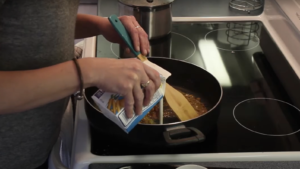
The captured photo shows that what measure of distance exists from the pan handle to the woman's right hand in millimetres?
75

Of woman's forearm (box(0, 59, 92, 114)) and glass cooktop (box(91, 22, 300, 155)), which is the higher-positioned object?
woman's forearm (box(0, 59, 92, 114))

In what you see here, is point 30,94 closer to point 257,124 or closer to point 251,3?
point 257,124

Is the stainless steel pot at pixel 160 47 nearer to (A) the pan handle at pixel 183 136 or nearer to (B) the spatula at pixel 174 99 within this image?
(B) the spatula at pixel 174 99

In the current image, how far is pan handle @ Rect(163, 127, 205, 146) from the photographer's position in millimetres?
673

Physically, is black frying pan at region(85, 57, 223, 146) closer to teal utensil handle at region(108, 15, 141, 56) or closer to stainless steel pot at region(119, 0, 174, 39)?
teal utensil handle at region(108, 15, 141, 56)

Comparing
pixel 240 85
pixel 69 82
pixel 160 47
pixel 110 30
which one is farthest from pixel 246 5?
pixel 69 82

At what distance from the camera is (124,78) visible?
2.08 ft

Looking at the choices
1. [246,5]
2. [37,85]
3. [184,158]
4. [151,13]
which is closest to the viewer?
[37,85]

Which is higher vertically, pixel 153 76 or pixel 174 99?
pixel 153 76

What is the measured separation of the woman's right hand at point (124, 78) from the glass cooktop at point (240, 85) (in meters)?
0.13

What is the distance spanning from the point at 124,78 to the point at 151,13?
0.51m

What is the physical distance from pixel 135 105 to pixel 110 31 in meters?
0.31

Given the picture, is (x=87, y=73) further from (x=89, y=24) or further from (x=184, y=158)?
(x=89, y=24)

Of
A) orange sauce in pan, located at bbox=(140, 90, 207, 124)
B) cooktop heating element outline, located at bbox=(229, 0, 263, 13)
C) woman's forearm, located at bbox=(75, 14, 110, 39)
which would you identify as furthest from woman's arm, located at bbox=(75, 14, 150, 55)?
cooktop heating element outline, located at bbox=(229, 0, 263, 13)
